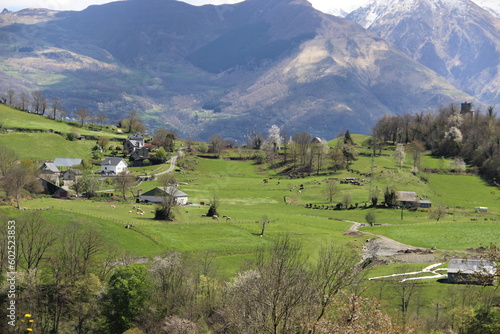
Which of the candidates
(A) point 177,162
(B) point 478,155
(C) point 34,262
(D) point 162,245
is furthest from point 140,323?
(B) point 478,155

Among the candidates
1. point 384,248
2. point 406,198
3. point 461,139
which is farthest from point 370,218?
point 461,139

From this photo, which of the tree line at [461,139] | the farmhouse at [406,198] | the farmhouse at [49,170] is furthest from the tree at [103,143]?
the farmhouse at [406,198]

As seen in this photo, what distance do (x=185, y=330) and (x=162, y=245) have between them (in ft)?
88.2

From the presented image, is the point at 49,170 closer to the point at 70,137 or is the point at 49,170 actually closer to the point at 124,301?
the point at 70,137

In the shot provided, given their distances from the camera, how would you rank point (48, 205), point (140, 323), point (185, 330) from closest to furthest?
point (185, 330) < point (140, 323) < point (48, 205)

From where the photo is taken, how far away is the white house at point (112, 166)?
146275 mm

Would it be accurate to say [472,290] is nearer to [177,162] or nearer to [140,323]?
[140,323]

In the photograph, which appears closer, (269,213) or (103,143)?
(269,213)

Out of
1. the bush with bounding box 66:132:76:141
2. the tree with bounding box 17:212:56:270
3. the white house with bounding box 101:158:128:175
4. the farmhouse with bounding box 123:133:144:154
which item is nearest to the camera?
the tree with bounding box 17:212:56:270

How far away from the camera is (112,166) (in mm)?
147625

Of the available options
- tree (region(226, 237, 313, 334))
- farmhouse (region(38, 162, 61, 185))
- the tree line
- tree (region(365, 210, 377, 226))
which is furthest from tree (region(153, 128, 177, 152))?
tree (region(226, 237, 313, 334))

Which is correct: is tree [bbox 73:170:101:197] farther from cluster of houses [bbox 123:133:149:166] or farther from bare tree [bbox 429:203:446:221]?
bare tree [bbox 429:203:446:221]

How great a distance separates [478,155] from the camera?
160 meters

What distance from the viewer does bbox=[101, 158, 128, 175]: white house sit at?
146m
